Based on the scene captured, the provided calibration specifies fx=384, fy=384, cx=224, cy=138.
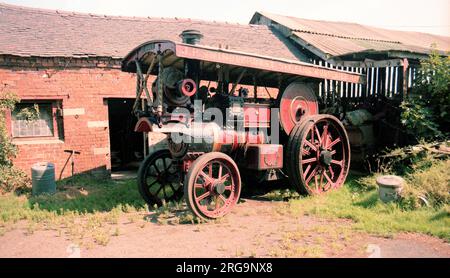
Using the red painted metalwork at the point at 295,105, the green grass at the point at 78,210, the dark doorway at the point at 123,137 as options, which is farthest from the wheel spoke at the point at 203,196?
the dark doorway at the point at 123,137

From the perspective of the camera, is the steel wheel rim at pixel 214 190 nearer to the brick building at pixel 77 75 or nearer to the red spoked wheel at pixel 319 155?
the red spoked wheel at pixel 319 155

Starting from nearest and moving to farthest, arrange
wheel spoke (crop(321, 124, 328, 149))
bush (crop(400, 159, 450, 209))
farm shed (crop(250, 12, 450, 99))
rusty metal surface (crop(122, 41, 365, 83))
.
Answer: rusty metal surface (crop(122, 41, 365, 83)) < bush (crop(400, 159, 450, 209)) < wheel spoke (crop(321, 124, 328, 149)) < farm shed (crop(250, 12, 450, 99))

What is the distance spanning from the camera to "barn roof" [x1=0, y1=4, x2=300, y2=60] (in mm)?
9484

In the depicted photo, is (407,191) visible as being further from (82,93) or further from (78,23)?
(78,23)

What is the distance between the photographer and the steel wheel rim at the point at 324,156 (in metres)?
7.25

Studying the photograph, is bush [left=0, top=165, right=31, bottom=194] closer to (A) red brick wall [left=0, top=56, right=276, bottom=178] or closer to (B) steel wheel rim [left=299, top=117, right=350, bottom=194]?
(A) red brick wall [left=0, top=56, right=276, bottom=178]

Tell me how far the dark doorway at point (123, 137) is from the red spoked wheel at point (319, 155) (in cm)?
703

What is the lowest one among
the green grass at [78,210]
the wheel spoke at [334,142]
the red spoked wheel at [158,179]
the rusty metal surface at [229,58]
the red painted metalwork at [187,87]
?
the green grass at [78,210]

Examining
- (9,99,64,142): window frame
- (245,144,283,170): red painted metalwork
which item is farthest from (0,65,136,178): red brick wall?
(245,144,283,170): red painted metalwork

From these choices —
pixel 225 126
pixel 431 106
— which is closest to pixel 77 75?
pixel 225 126

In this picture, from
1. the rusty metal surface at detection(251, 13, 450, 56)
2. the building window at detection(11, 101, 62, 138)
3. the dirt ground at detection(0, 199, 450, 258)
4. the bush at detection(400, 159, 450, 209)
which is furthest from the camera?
the rusty metal surface at detection(251, 13, 450, 56)

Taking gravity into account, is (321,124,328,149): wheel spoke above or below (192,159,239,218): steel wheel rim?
above
